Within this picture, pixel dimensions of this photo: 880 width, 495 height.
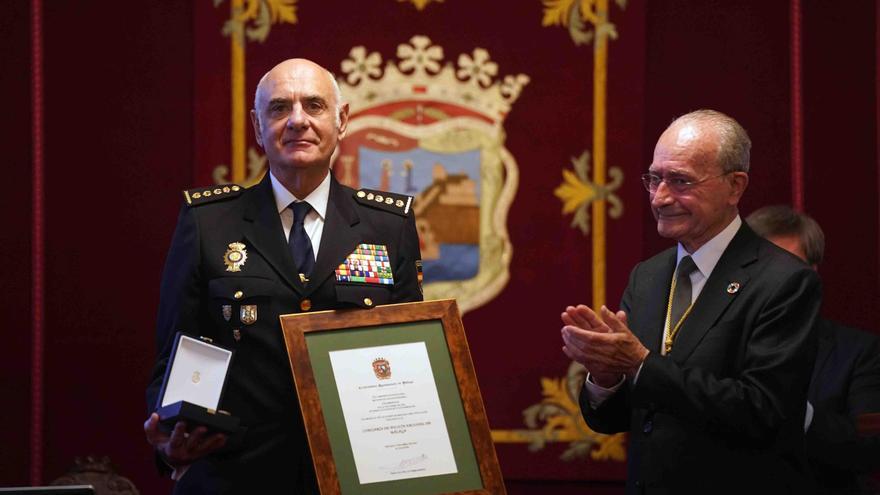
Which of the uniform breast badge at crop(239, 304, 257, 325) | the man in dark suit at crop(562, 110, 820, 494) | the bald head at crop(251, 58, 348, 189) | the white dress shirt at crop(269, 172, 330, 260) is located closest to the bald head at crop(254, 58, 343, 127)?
the bald head at crop(251, 58, 348, 189)

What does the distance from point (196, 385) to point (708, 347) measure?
46.4 inches

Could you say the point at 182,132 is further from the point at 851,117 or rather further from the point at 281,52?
the point at 851,117

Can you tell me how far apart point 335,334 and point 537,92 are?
2.05m

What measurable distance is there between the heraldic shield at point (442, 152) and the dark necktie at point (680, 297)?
1572 millimetres

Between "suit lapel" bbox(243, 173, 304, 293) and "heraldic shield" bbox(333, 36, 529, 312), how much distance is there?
160cm

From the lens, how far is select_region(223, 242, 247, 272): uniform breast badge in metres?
2.84

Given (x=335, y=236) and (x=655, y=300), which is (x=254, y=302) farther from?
(x=655, y=300)

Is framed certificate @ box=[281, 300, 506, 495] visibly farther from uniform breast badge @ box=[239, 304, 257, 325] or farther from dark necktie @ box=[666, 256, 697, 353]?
dark necktie @ box=[666, 256, 697, 353]

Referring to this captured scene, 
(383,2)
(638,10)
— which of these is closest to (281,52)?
(383,2)

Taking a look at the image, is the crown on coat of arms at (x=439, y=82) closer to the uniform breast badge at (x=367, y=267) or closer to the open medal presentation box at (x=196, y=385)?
the uniform breast badge at (x=367, y=267)

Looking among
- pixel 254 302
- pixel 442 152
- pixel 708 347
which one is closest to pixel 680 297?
pixel 708 347

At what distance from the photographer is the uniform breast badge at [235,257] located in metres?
2.84

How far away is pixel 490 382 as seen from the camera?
455 centimetres

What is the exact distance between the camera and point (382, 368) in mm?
2787
